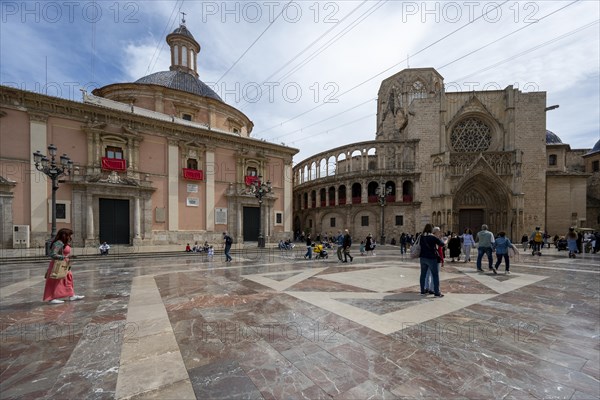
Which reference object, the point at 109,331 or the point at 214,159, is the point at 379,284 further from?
the point at 214,159

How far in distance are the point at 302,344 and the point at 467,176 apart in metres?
30.2

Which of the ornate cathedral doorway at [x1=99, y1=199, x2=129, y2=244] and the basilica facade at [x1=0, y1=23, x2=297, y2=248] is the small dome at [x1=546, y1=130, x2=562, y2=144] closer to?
the basilica facade at [x1=0, y1=23, x2=297, y2=248]

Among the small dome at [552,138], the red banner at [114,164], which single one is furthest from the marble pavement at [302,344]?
the small dome at [552,138]

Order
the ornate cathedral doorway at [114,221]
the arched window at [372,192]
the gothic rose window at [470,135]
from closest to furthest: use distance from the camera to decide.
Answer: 1. the ornate cathedral doorway at [114,221]
2. the gothic rose window at [470,135]
3. the arched window at [372,192]

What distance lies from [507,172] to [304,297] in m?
31.6

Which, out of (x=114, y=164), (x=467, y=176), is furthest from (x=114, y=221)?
(x=467, y=176)

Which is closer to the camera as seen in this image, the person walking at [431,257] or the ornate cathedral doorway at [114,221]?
the person walking at [431,257]

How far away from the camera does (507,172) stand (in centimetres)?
2720

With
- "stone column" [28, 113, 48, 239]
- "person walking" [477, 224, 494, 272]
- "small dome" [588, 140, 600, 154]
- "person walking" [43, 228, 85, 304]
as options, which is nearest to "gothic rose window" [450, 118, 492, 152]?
"small dome" [588, 140, 600, 154]

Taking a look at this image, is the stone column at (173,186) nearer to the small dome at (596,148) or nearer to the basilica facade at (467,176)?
A: the basilica facade at (467,176)

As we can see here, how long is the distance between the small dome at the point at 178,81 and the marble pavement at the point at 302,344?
2442cm

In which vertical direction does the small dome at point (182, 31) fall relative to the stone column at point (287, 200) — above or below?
above

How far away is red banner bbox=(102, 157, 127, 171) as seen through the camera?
57.0ft

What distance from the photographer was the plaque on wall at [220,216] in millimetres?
21719
